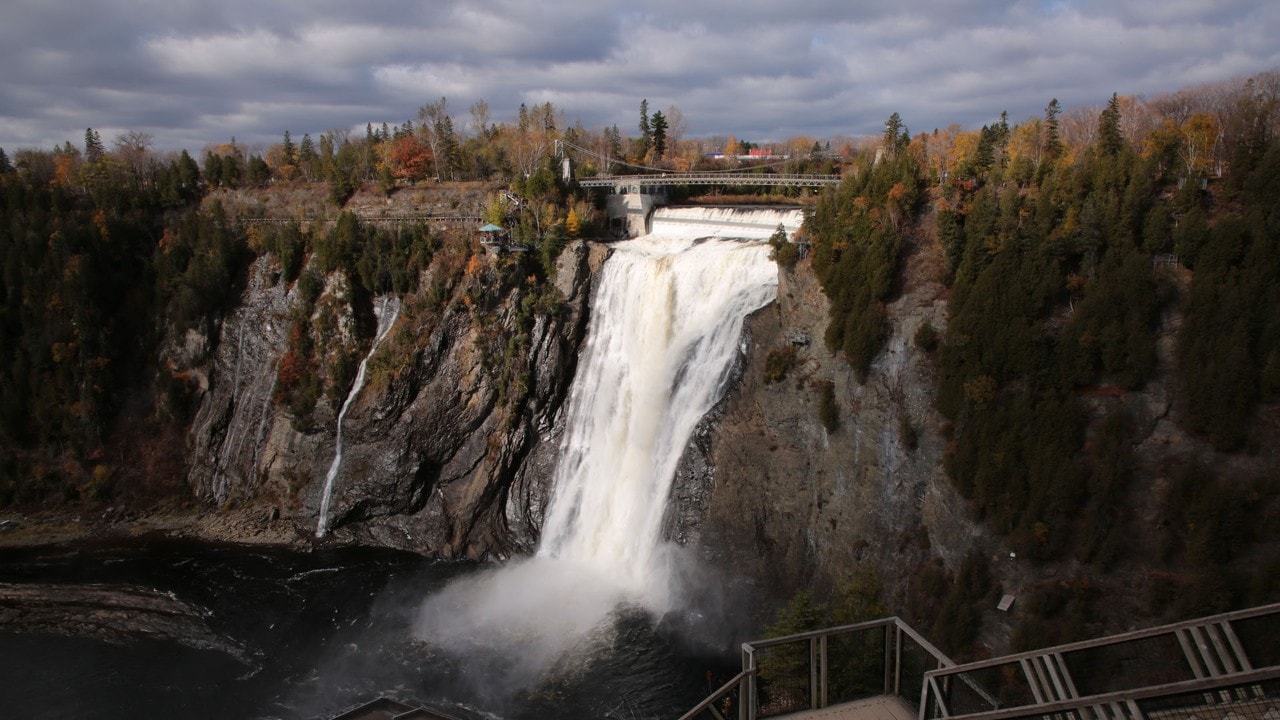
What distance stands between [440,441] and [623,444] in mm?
11197

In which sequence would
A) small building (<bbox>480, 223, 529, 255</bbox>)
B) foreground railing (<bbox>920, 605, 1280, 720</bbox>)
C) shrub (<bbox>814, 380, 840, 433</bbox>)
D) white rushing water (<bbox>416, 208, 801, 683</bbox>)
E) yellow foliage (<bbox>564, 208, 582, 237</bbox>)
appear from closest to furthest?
foreground railing (<bbox>920, 605, 1280, 720</bbox>) < shrub (<bbox>814, 380, 840, 433</bbox>) < white rushing water (<bbox>416, 208, 801, 683</bbox>) < small building (<bbox>480, 223, 529, 255</bbox>) < yellow foliage (<bbox>564, 208, 582, 237</bbox>)

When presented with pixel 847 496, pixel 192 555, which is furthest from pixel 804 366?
pixel 192 555

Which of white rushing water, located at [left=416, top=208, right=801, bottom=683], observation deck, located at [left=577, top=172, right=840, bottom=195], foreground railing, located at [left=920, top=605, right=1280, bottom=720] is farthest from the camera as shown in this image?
observation deck, located at [left=577, top=172, right=840, bottom=195]

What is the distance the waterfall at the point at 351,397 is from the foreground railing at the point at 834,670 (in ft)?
93.3

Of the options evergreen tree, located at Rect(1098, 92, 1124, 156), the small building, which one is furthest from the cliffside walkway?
the small building

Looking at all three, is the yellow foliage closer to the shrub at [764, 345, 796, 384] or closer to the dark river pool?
the shrub at [764, 345, 796, 384]

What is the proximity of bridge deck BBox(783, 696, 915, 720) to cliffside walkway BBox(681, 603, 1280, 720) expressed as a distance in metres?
0.02

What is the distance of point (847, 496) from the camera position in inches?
1209

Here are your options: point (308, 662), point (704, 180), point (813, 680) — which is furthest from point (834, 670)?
point (704, 180)

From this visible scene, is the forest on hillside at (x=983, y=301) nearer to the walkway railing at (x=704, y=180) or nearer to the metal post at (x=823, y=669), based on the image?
the walkway railing at (x=704, y=180)

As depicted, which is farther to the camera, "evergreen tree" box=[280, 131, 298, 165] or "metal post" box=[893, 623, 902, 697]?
"evergreen tree" box=[280, 131, 298, 165]

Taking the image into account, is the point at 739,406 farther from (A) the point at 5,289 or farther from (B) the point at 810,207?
(A) the point at 5,289

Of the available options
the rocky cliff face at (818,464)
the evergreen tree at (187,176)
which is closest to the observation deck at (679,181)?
the rocky cliff face at (818,464)

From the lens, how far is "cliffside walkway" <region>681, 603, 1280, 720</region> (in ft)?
25.7
